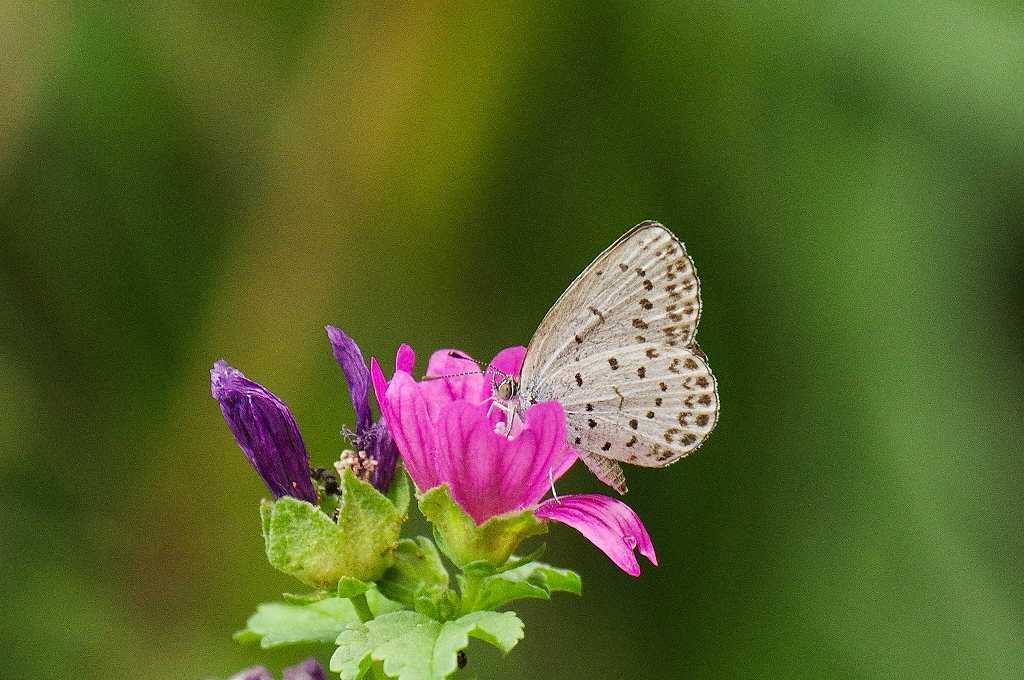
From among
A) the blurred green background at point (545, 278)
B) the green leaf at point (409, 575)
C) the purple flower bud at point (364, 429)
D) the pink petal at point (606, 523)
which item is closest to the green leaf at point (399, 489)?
the purple flower bud at point (364, 429)

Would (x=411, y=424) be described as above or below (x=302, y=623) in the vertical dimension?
above

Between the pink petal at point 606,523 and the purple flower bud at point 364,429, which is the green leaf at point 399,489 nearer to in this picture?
the purple flower bud at point 364,429

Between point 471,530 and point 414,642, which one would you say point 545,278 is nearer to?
point 471,530

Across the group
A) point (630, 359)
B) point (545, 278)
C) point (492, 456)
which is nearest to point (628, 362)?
point (630, 359)

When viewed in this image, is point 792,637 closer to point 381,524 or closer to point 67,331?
point 381,524

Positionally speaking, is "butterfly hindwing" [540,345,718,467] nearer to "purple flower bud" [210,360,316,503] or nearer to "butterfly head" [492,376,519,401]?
"butterfly head" [492,376,519,401]
